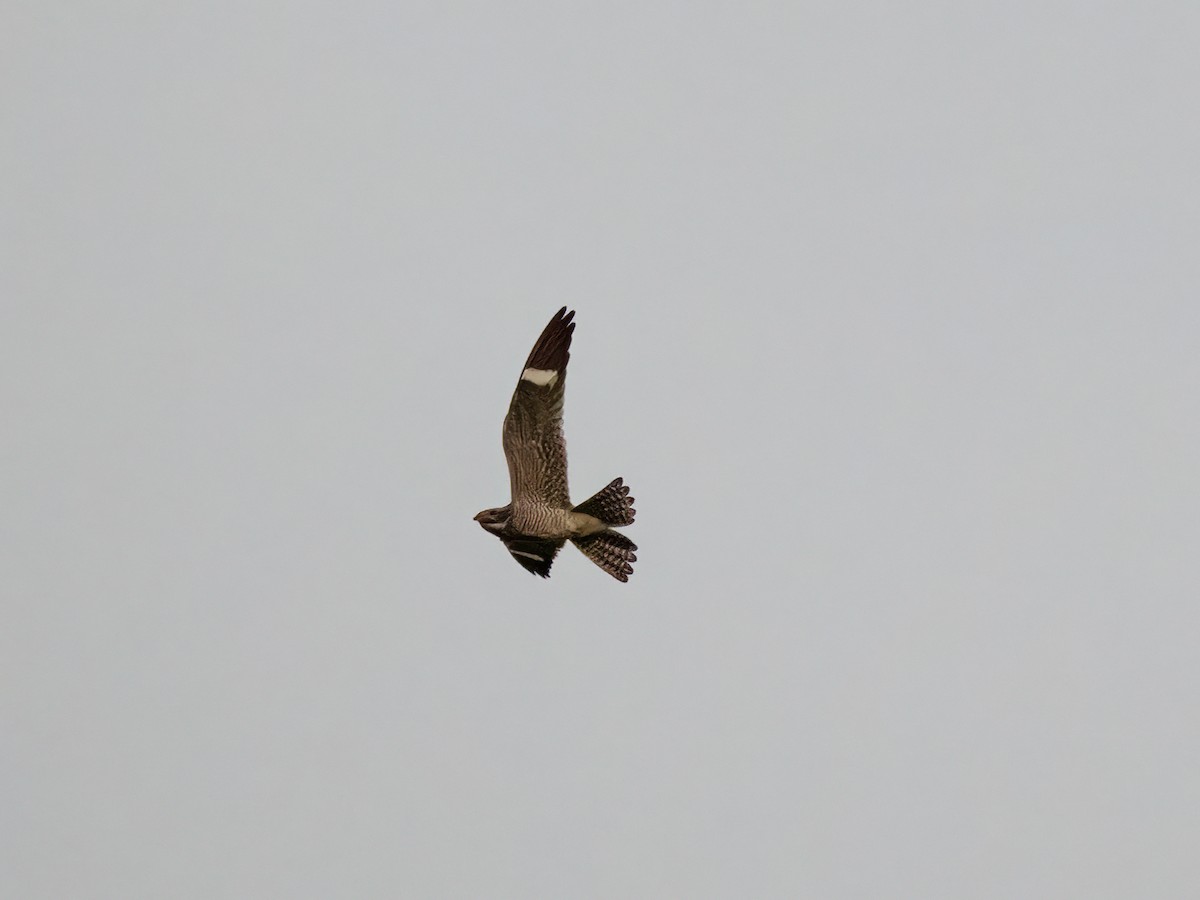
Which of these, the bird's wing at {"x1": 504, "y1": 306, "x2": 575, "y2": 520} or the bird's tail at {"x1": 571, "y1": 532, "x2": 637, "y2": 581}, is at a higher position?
the bird's wing at {"x1": 504, "y1": 306, "x2": 575, "y2": 520}

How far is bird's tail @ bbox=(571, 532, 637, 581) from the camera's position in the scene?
23.1 meters

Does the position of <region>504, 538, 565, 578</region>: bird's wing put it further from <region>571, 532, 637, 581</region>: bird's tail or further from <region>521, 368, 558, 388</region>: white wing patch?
<region>521, 368, 558, 388</region>: white wing patch

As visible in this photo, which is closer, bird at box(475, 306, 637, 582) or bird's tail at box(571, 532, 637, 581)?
bird at box(475, 306, 637, 582)

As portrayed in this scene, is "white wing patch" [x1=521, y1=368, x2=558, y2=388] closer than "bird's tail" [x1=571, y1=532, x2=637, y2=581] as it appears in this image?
Yes

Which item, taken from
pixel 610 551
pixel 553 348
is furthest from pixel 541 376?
pixel 610 551

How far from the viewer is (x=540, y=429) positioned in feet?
74.3

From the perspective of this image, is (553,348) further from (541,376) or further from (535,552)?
(535,552)

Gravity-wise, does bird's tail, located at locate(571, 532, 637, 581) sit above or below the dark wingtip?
below

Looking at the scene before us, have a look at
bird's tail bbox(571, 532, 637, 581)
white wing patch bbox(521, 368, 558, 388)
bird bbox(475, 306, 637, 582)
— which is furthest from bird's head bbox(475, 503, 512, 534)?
white wing patch bbox(521, 368, 558, 388)

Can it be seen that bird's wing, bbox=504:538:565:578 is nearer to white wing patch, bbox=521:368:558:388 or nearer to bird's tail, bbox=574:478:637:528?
bird's tail, bbox=574:478:637:528

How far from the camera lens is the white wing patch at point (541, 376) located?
22406 millimetres

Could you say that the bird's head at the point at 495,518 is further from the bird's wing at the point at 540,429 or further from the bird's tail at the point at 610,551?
the bird's tail at the point at 610,551

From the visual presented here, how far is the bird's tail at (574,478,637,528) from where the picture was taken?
22609 millimetres

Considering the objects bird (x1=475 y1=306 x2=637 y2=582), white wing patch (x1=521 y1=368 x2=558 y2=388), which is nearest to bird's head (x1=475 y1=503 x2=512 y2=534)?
bird (x1=475 y1=306 x2=637 y2=582)
